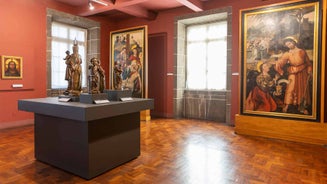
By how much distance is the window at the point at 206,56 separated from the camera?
7.62m

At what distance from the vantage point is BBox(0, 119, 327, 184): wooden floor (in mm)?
3125

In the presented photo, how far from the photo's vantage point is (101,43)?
352 inches

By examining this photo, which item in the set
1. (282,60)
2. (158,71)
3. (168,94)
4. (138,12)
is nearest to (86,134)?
(282,60)

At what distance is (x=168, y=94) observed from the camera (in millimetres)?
8328

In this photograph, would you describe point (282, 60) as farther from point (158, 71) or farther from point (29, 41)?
point (29, 41)

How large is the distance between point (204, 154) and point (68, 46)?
6563 mm

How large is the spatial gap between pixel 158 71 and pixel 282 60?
4.39 metres

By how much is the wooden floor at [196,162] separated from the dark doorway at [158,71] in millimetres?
3050

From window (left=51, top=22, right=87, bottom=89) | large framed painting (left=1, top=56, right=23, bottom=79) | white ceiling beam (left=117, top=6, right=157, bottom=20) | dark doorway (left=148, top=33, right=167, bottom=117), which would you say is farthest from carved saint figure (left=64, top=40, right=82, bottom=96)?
dark doorway (left=148, top=33, right=167, bottom=117)

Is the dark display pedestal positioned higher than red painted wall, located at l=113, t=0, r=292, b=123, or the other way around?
red painted wall, located at l=113, t=0, r=292, b=123

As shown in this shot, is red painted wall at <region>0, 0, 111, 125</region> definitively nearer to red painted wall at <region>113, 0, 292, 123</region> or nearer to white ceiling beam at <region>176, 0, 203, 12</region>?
red painted wall at <region>113, 0, 292, 123</region>

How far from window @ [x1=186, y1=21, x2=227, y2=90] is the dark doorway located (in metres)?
0.88

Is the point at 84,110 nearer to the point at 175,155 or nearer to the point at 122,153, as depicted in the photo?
the point at 122,153

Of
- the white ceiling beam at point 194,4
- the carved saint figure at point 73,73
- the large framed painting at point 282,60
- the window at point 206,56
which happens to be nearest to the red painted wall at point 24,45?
the carved saint figure at point 73,73
